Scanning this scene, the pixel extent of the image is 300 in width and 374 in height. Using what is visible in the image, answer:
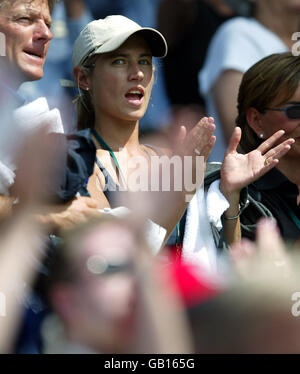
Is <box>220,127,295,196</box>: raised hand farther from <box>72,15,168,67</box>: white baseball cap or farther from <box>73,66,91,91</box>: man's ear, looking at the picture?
<box>73,66,91,91</box>: man's ear

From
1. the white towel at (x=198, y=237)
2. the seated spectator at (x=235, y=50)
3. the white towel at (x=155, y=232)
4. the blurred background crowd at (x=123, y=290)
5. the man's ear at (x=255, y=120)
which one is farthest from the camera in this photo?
the seated spectator at (x=235, y=50)

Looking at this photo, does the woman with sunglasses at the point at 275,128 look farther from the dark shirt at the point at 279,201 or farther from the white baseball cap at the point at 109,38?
the white baseball cap at the point at 109,38

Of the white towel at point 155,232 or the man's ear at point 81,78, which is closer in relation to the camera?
the white towel at point 155,232

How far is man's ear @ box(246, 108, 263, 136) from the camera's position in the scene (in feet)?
7.94

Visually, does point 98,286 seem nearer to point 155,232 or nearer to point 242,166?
point 155,232

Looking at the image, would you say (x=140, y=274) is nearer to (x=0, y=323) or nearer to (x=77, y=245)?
(x=77, y=245)

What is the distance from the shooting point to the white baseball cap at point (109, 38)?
209 cm

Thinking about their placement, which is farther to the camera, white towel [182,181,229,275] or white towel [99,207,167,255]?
white towel [182,181,229,275]

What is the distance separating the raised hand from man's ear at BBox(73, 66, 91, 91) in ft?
1.57

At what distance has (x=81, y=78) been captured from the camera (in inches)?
85.6

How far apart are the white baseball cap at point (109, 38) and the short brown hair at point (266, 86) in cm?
39

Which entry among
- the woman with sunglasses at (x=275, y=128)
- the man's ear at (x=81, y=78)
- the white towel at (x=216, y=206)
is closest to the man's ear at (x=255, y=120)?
the woman with sunglasses at (x=275, y=128)

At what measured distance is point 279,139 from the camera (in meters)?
2.36

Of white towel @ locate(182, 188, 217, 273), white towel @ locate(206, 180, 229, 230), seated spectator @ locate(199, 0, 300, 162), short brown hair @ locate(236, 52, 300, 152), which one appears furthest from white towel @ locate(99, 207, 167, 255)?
seated spectator @ locate(199, 0, 300, 162)
